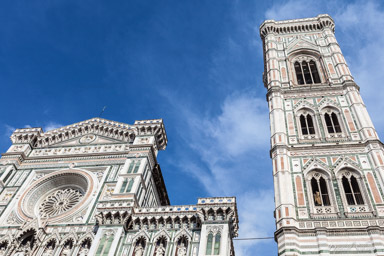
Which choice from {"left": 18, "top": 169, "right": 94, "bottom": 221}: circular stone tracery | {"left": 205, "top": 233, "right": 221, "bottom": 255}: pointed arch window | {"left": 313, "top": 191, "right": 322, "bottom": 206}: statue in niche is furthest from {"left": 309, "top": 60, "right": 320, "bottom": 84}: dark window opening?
{"left": 18, "top": 169, "right": 94, "bottom": 221}: circular stone tracery

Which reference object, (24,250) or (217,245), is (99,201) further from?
(217,245)

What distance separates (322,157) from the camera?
786 inches

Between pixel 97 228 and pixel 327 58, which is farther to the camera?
pixel 327 58

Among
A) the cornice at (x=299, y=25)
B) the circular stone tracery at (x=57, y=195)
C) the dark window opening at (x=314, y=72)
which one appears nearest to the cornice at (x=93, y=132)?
the circular stone tracery at (x=57, y=195)

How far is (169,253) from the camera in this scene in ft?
54.7

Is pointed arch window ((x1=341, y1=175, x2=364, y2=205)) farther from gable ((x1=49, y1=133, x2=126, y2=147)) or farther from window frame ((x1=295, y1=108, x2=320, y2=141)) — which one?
gable ((x1=49, y1=133, x2=126, y2=147))

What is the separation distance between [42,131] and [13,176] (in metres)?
4.37

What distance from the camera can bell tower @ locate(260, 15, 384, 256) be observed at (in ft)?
52.1

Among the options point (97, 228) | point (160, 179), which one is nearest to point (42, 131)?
point (160, 179)

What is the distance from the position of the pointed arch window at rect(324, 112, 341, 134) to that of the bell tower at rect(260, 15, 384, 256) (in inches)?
2.3

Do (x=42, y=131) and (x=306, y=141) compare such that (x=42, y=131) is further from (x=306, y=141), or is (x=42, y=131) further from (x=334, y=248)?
(x=334, y=248)

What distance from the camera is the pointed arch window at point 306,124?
72.7ft

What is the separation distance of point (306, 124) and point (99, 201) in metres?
12.5

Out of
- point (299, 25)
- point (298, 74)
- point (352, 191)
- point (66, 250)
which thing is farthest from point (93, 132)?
point (299, 25)
